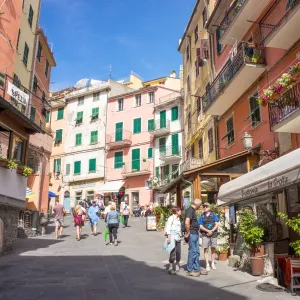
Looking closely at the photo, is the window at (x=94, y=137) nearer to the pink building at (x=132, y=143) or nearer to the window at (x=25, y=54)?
the pink building at (x=132, y=143)

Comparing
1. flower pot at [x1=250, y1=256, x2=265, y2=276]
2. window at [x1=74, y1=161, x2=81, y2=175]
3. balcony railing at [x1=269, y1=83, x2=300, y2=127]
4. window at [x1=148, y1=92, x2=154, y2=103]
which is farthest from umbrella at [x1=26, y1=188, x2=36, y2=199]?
window at [x1=148, y1=92, x2=154, y2=103]

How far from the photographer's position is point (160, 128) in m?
38.0

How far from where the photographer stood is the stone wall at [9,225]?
1212 cm

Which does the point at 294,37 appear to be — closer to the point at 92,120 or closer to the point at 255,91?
the point at 255,91

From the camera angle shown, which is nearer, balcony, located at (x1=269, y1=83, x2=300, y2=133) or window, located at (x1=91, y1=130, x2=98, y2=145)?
balcony, located at (x1=269, y1=83, x2=300, y2=133)

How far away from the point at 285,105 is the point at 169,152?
2491cm

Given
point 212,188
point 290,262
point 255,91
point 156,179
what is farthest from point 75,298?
point 156,179

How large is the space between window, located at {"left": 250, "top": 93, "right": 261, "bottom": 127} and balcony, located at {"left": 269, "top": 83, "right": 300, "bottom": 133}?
3329mm

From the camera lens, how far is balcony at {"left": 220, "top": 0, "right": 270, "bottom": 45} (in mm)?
15469

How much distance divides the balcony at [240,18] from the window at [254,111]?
3.40 metres

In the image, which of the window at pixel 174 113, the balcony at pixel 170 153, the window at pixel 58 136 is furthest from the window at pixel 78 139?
the window at pixel 174 113

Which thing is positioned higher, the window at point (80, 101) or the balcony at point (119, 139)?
the window at point (80, 101)

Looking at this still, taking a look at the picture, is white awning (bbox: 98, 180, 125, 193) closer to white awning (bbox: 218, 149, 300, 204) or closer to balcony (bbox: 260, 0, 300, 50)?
balcony (bbox: 260, 0, 300, 50)

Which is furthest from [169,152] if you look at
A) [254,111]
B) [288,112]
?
[288,112]
